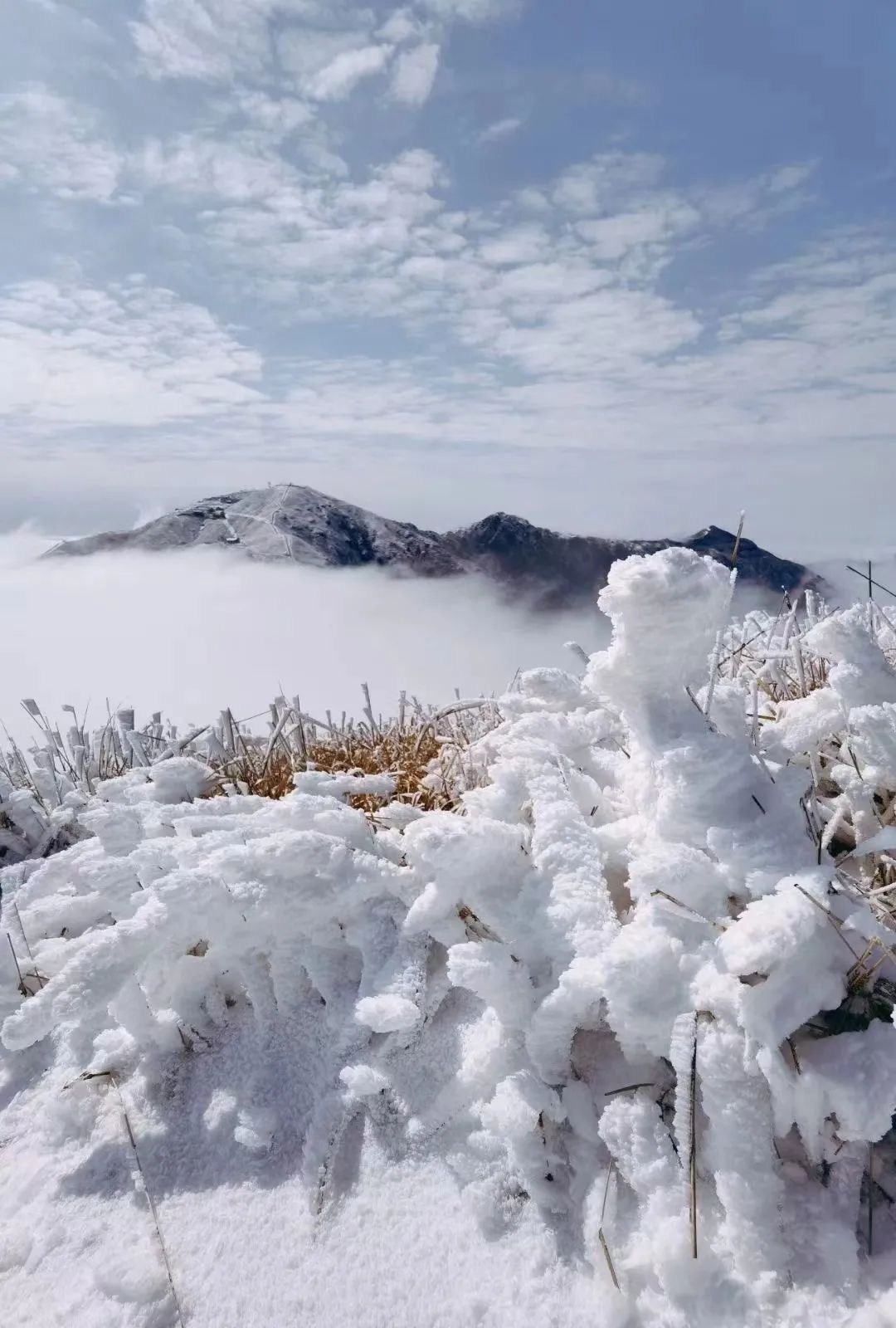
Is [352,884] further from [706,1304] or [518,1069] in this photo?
[706,1304]

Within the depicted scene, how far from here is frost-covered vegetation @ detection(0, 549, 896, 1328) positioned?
1260 mm

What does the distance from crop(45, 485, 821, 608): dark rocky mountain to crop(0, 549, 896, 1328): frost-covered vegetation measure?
257 feet

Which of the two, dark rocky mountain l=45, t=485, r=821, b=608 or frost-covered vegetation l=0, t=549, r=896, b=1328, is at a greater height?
frost-covered vegetation l=0, t=549, r=896, b=1328

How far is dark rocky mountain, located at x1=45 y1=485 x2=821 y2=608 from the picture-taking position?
93.8 m

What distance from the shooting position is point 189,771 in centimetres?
285

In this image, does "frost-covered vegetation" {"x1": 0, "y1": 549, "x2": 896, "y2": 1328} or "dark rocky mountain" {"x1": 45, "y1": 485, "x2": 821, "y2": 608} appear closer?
"frost-covered vegetation" {"x1": 0, "y1": 549, "x2": 896, "y2": 1328}

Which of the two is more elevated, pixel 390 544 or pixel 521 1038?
pixel 521 1038

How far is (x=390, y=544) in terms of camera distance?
10850 centimetres

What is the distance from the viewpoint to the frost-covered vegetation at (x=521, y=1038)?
1.26 metres

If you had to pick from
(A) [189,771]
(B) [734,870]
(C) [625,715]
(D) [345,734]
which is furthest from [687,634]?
(D) [345,734]

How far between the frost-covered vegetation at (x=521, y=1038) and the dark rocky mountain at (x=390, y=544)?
78338 millimetres

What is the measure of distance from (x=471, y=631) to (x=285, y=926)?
124m

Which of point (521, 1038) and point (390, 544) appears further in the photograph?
point (390, 544)

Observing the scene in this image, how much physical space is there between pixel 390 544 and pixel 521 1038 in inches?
4277
